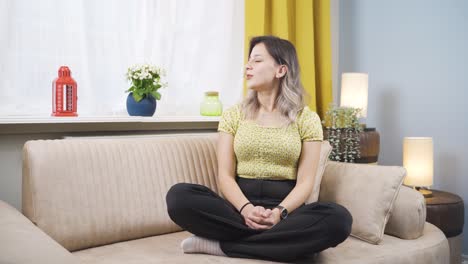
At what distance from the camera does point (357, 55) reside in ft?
10.4

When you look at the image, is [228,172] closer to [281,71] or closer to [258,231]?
[258,231]

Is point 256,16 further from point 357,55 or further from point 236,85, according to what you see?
point 357,55

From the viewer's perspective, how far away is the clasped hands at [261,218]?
66.0 inches

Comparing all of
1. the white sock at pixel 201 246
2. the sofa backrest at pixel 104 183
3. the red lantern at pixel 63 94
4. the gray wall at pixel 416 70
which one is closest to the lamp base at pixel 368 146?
the gray wall at pixel 416 70

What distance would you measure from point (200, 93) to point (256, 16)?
52 cm

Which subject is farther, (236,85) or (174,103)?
(236,85)

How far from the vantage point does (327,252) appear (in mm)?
1678

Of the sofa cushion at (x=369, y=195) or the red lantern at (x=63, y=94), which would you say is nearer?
the sofa cushion at (x=369, y=195)

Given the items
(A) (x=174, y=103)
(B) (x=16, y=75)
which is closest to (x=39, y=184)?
(B) (x=16, y=75)

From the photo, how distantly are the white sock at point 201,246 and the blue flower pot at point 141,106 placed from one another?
0.80 m

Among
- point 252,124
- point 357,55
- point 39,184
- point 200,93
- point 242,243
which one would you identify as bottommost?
point 242,243

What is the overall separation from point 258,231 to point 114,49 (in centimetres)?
122

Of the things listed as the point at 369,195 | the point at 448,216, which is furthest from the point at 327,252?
the point at 448,216

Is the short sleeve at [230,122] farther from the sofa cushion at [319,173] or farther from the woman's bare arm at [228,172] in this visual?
the sofa cushion at [319,173]
